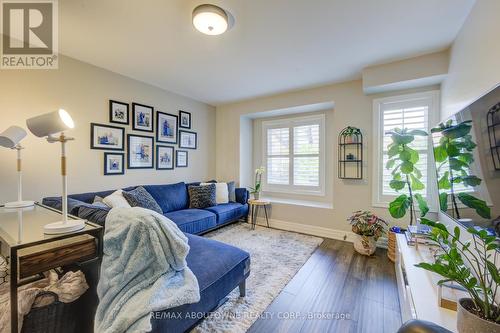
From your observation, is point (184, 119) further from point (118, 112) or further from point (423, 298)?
point (423, 298)

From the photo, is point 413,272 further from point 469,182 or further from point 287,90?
point 287,90

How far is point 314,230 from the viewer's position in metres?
3.69

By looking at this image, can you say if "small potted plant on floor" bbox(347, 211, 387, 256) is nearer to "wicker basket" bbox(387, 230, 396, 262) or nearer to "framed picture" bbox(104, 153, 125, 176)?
"wicker basket" bbox(387, 230, 396, 262)

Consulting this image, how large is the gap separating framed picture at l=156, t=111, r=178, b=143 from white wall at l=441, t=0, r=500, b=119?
373cm

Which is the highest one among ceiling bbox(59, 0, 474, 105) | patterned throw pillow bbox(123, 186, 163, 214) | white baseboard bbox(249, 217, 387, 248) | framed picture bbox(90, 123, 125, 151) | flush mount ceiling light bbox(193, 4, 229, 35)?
ceiling bbox(59, 0, 474, 105)

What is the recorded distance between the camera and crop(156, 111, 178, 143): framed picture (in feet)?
11.9

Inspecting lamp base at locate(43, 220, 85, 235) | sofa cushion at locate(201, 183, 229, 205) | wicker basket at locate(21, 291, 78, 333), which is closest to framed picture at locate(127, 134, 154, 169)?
sofa cushion at locate(201, 183, 229, 205)

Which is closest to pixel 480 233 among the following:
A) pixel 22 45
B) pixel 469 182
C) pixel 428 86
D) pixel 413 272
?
pixel 469 182

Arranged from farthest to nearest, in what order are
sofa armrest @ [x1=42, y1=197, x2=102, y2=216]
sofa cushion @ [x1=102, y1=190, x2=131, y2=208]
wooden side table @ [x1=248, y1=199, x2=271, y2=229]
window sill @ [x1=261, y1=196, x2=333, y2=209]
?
wooden side table @ [x1=248, y1=199, x2=271, y2=229] < window sill @ [x1=261, y1=196, x2=333, y2=209] < sofa cushion @ [x1=102, y1=190, x2=131, y2=208] < sofa armrest @ [x1=42, y1=197, x2=102, y2=216]

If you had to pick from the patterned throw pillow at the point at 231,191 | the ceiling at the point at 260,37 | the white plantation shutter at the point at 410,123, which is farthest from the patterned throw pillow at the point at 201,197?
the white plantation shutter at the point at 410,123

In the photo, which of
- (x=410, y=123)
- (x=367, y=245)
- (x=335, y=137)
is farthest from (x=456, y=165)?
(x=335, y=137)

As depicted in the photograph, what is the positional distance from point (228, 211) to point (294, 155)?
1789 millimetres

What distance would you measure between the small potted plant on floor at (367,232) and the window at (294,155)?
3.99 ft

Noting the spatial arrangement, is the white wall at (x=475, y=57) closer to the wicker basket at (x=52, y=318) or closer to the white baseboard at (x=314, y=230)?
the white baseboard at (x=314, y=230)
